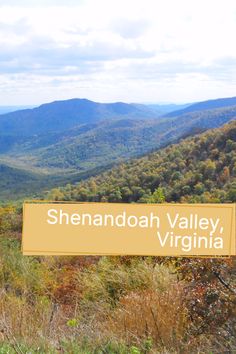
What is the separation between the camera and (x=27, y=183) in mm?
139875

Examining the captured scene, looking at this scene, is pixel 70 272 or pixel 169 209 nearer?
pixel 169 209

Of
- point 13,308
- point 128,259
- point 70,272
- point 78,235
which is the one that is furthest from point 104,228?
point 70,272

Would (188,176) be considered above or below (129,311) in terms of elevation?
below

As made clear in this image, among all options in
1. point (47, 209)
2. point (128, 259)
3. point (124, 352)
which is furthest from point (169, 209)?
point (128, 259)

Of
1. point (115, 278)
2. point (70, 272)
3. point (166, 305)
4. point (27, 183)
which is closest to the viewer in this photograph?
point (166, 305)

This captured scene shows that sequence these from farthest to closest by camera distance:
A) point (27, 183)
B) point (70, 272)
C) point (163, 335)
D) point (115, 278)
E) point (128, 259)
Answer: point (27, 183) → point (70, 272) → point (128, 259) → point (115, 278) → point (163, 335)

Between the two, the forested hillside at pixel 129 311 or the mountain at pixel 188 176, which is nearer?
the forested hillside at pixel 129 311

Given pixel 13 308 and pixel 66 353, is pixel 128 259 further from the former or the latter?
pixel 66 353

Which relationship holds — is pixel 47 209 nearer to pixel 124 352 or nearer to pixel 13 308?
pixel 124 352

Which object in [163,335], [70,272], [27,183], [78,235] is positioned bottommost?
[27,183]

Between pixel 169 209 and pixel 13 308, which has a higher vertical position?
pixel 169 209

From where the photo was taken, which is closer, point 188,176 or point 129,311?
point 129,311

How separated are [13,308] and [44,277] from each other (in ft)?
10.4

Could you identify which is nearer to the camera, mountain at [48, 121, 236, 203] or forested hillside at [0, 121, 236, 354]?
forested hillside at [0, 121, 236, 354]
